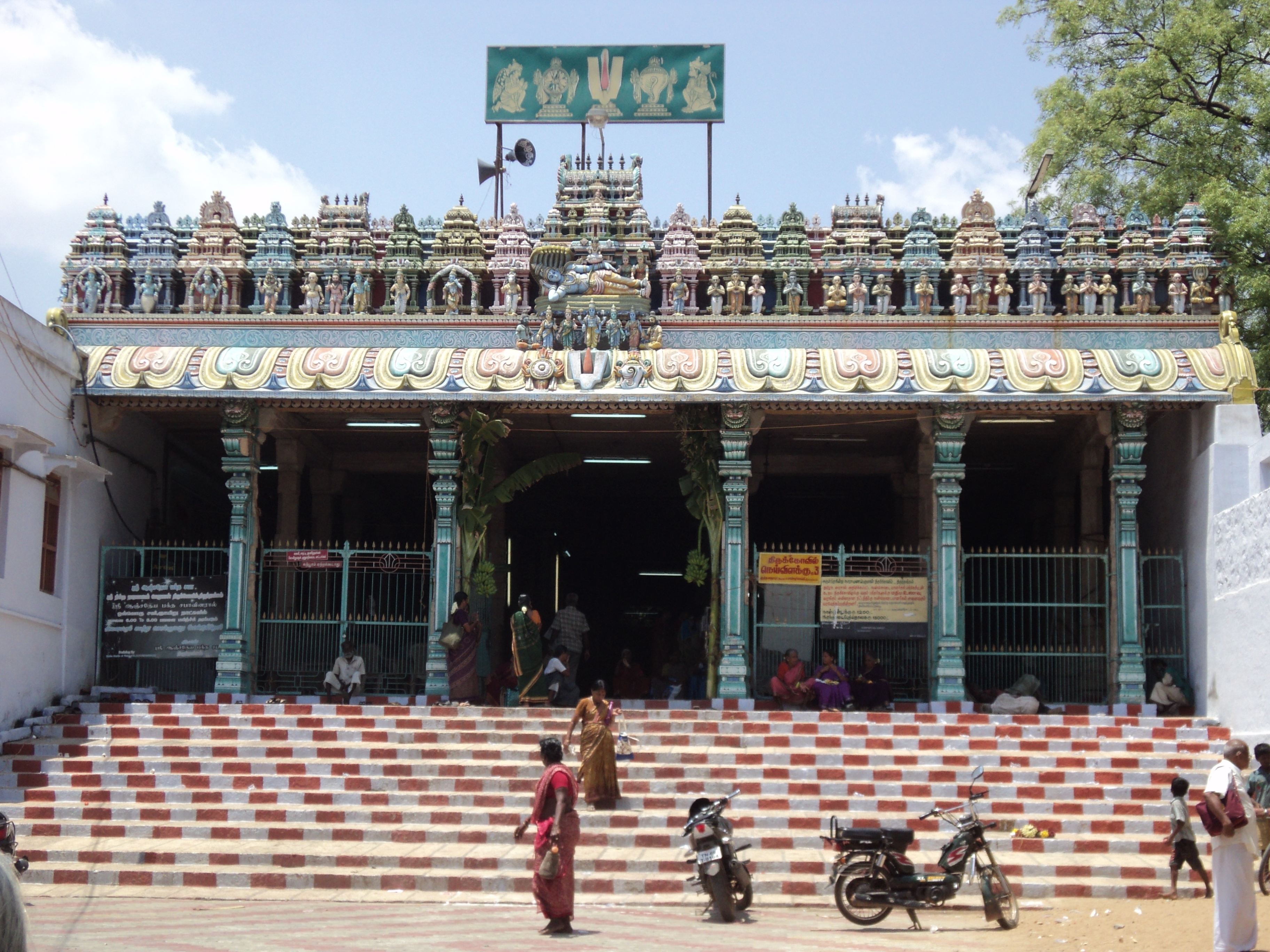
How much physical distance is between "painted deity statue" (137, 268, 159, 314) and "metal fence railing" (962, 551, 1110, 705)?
979cm

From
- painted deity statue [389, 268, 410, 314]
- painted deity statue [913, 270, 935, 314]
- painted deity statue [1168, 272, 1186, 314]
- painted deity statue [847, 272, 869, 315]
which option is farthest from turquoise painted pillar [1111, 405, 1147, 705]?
painted deity statue [389, 268, 410, 314]

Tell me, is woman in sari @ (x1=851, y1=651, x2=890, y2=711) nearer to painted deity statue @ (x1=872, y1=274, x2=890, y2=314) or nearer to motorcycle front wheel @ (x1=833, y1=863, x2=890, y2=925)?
painted deity statue @ (x1=872, y1=274, x2=890, y2=314)

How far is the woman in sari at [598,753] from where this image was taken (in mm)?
12656

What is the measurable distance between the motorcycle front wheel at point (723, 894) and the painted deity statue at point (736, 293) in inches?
323

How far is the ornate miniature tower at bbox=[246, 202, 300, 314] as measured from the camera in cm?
1722

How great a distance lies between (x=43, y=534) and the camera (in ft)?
51.6

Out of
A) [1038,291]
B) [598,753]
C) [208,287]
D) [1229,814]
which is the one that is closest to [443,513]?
[208,287]

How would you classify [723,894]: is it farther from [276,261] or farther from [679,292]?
[276,261]

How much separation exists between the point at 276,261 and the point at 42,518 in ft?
13.0

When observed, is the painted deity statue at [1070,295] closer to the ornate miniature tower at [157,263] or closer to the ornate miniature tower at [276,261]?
the ornate miniature tower at [276,261]

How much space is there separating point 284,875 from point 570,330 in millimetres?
7227

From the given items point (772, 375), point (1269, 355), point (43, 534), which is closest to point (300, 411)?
point (43, 534)

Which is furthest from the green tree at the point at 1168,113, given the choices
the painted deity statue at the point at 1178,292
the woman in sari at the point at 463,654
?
the woman in sari at the point at 463,654

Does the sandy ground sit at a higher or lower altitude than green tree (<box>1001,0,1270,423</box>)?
lower
